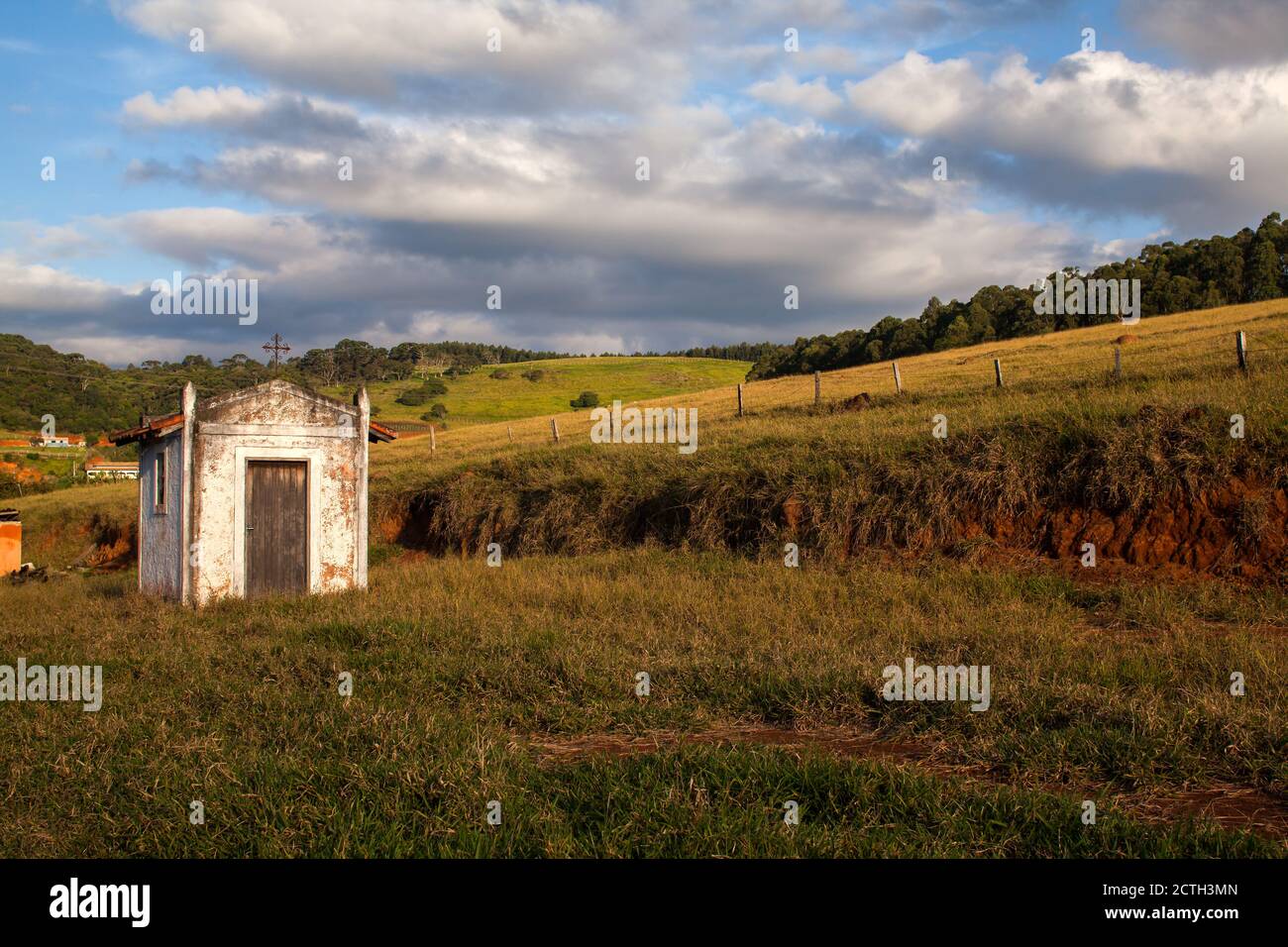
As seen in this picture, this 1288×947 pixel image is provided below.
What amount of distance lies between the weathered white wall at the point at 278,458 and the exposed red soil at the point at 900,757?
9.27 metres

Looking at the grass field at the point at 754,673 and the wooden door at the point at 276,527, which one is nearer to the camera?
the grass field at the point at 754,673

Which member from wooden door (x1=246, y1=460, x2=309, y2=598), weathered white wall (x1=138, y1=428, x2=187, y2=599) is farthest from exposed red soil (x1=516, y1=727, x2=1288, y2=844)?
weathered white wall (x1=138, y1=428, x2=187, y2=599)

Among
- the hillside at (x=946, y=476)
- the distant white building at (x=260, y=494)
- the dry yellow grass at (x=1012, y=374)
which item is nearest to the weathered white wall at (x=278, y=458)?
the distant white building at (x=260, y=494)

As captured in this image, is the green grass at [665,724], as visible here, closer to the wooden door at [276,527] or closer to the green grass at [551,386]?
the wooden door at [276,527]

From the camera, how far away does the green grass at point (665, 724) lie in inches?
175

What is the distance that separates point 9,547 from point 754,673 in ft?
78.0

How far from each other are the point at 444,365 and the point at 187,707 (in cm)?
8985

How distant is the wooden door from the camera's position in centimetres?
1409

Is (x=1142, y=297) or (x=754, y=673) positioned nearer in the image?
(x=754, y=673)

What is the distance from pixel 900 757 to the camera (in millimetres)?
5625

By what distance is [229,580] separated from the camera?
1382 cm

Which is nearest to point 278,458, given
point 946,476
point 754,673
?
point 754,673

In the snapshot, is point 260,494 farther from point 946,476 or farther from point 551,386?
point 551,386
